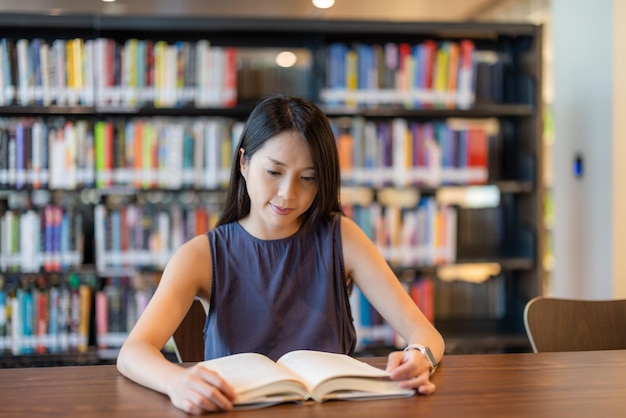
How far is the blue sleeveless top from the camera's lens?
66.9 inches

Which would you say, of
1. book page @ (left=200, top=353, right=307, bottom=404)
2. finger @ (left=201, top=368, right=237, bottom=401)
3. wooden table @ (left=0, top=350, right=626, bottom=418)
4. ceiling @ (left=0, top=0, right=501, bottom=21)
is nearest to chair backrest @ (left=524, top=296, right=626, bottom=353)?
wooden table @ (left=0, top=350, right=626, bottom=418)

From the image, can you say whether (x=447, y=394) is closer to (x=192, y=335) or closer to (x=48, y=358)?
(x=192, y=335)

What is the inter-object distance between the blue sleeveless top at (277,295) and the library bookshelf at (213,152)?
1611mm

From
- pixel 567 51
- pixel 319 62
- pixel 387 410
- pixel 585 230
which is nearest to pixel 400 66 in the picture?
pixel 319 62

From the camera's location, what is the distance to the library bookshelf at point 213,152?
3.26m

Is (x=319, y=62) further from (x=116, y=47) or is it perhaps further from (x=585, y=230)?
(x=585, y=230)

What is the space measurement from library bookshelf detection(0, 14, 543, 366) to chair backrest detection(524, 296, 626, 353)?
1.43 m

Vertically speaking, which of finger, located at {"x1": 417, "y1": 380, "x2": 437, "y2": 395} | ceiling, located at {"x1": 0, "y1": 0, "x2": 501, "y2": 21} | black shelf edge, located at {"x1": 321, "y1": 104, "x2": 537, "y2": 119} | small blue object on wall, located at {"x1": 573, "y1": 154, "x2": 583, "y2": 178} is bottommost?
finger, located at {"x1": 417, "y1": 380, "x2": 437, "y2": 395}

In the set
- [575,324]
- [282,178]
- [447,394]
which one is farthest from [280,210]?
[575,324]

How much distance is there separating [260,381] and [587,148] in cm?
274

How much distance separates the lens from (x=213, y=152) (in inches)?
132

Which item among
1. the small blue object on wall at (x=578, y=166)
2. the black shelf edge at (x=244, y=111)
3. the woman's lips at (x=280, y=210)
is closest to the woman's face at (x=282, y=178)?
the woman's lips at (x=280, y=210)

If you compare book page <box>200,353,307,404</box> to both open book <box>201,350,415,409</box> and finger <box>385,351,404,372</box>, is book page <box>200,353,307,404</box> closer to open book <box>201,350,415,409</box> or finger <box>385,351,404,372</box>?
open book <box>201,350,415,409</box>

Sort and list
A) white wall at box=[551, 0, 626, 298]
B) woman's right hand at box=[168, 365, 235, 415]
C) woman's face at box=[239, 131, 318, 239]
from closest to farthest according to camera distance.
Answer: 1. woman's right hand at box=[168, 365, 235, 415]
2. woman's face at box=[239, 131, 318, 239]
3. white wall at box=[551, 0, 626, 298]
